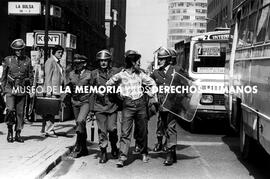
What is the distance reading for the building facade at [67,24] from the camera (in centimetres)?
2453

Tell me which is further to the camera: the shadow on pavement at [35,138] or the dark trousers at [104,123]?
the shadow on pavement at [35,138]

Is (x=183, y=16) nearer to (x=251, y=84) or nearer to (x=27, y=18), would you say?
(x=27, y=18)

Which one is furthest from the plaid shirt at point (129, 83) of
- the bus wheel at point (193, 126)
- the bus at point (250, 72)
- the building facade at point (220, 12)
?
the building facade at point (220, 12)

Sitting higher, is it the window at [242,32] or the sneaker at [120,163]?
the window at [242,32]

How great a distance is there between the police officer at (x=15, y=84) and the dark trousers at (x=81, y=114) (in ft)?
5.05

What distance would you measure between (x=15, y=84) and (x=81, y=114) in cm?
187

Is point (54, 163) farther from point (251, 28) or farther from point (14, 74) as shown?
point (251, 28)

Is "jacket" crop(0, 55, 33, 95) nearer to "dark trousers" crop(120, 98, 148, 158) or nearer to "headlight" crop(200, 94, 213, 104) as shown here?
"dark trousers" crop(120, 98, 148, 158)

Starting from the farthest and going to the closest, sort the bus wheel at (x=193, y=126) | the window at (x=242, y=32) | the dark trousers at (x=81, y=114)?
the bus wheel at (x=193, y=126) → the window at (x=242, y=32) → the dark trousers at (x=81, y=114)

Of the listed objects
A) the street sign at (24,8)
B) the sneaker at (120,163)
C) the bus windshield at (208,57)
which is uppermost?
the street sign at (24,8)

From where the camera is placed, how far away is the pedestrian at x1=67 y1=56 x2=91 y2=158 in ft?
31.0

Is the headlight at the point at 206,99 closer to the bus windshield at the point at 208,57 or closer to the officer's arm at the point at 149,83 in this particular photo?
the bus windshield at the point at 208,57

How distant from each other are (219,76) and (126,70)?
609cm

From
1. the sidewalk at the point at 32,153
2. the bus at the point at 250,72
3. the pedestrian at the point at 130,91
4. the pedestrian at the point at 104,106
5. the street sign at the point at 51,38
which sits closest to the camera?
the bus at the point at 250,72
